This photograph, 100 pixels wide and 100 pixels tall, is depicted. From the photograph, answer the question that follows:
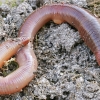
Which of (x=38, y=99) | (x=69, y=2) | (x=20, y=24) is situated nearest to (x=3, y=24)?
(x=20, y=24)

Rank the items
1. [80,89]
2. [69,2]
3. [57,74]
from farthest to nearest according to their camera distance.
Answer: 1. [69,2]
2. [57,74]
3. [80,89]

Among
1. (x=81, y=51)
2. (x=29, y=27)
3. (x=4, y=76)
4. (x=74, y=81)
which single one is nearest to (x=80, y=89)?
(x=74, y=81)

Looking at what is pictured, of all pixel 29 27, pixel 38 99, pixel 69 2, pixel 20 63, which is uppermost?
pixel 69 2

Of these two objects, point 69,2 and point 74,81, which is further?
point 69,2

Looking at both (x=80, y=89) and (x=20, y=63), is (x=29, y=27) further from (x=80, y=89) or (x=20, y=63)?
(x=80, y=89)

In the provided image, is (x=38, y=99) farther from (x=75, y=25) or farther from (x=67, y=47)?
(x=75, y=25)

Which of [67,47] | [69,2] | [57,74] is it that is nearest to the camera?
[57,74]

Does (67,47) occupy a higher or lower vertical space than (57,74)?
higher
